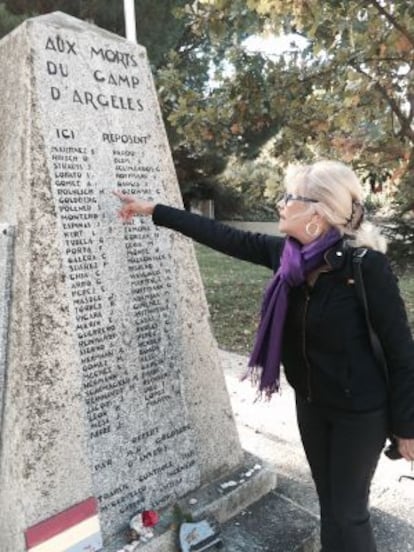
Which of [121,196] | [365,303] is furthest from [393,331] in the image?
[121,196]

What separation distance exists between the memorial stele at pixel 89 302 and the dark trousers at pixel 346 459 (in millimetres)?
664

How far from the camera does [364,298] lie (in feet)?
6.61

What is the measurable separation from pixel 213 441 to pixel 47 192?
1473mm

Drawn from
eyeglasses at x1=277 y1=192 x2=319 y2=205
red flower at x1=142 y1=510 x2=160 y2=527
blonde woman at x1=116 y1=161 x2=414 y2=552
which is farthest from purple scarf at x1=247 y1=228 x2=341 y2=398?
red flower at x1=142 y1=510 x2=160 y2=527

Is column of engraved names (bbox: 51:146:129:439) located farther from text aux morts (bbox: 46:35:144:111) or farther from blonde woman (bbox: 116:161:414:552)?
blonde woman (bbox: 116:161:414:552)

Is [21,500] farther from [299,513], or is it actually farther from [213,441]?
[299,513]

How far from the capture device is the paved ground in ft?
8.79

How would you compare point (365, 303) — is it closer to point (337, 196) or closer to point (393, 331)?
point (393, 331)

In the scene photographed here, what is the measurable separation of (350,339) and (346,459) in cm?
49

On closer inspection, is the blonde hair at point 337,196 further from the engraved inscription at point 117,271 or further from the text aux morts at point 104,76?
the text aux morts at point 104,76

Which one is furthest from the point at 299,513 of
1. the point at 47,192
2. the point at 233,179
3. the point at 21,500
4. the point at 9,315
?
the point at 233,179

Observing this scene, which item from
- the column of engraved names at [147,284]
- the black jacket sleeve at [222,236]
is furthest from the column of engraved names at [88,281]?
the black jacket sleeve at [222,236]

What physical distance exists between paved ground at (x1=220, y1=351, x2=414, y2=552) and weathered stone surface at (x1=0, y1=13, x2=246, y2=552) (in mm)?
347

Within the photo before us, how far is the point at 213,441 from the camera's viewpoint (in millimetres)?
2922
